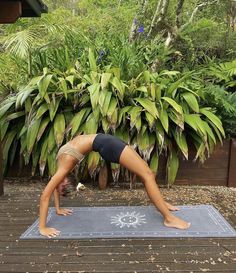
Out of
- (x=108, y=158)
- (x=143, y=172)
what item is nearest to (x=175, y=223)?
(x=143, y=172)

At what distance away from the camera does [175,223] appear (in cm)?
308

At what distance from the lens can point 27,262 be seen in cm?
253

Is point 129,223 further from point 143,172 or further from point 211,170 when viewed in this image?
point 211,170

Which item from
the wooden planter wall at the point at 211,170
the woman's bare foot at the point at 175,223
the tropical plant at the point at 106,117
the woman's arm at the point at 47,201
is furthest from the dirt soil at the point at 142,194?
the woman's arm at the point at 47,201

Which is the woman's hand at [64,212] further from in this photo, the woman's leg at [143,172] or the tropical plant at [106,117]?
the woman's leg at [143,172]

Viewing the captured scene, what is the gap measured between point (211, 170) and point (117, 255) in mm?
2176


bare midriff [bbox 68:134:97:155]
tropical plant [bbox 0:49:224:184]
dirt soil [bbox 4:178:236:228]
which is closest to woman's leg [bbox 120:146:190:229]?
bare midriff [bbox 68:134:97:155]

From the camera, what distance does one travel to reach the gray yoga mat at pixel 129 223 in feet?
9.71

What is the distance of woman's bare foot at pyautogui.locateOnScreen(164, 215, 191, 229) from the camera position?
3.05 metres

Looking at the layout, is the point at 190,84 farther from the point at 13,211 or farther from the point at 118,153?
Answer: the point at 13,211

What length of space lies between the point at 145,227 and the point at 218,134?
172cm

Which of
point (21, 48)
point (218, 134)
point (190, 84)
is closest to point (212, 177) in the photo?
point (218, 134)

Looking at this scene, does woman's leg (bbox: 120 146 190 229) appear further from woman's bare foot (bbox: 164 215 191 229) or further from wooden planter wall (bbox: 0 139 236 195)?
wooden planter wall (bbox: 0 139 236 195)

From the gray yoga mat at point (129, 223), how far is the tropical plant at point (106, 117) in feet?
2.39
